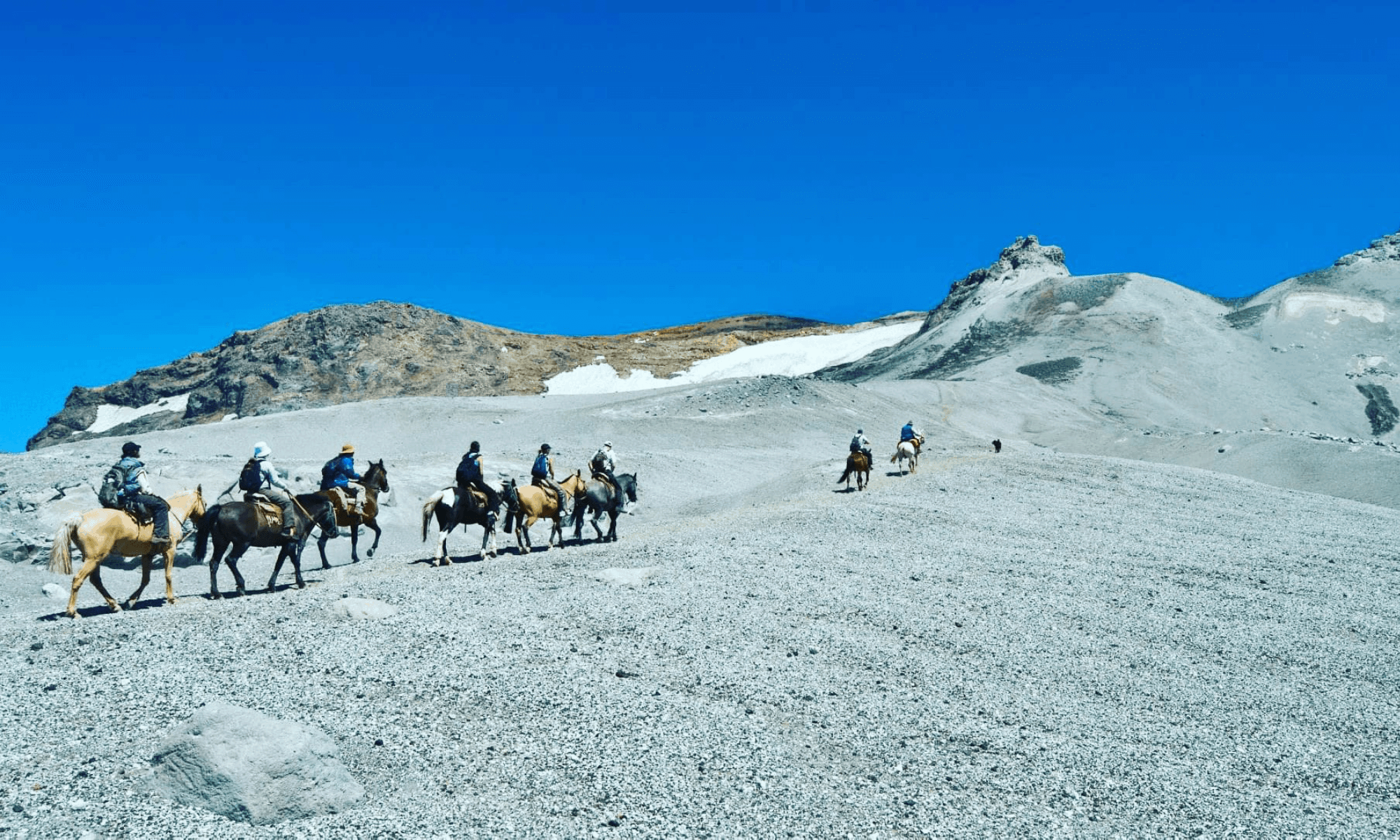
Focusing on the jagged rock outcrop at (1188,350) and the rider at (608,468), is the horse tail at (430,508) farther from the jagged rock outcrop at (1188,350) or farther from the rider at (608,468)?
Answer: the jagged rock outcrop at (1188,350)

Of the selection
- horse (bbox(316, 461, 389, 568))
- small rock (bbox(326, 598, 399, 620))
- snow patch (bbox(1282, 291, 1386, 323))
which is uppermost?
snow patch (bbox(1282, 291, 1386, 323))

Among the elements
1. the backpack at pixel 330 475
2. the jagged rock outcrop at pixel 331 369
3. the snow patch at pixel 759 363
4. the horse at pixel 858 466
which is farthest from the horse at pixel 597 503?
the jagged rock outcrop at pixel 331 369

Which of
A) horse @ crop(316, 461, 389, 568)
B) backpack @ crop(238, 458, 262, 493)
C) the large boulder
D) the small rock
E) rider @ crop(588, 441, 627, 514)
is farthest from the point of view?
rider @ crop(588, 441, 627, 514)

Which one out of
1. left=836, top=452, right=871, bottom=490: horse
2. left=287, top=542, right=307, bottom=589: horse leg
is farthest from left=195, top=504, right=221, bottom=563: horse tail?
left=836, top=452, right=871, bottom=490: horse

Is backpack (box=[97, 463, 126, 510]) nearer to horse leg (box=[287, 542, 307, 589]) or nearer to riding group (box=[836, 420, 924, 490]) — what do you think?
horse leg (box=[287, 542, 307, 589])

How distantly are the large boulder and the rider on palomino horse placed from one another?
8.48 metres

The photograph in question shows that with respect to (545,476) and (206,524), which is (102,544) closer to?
(206,524)

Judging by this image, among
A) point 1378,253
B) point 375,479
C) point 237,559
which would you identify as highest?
point 1378,253

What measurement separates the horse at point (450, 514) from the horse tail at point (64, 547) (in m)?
6.58

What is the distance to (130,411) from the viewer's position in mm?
100875

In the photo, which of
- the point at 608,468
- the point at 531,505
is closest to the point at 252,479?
the point at 531,505

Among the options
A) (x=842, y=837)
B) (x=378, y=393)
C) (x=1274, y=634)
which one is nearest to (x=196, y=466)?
(x=842, y=837)

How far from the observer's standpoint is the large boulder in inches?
301

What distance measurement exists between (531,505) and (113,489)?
8.64 meters
